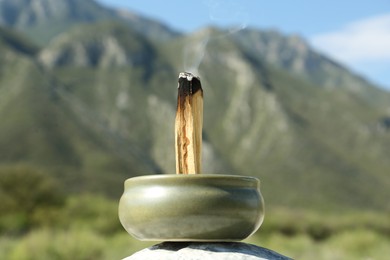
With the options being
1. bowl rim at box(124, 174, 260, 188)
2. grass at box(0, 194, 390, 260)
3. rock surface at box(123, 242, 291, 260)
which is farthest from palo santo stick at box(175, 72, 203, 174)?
grass at box(0, 194, 390, 260)

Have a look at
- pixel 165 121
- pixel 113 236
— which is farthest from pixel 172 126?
pixel 113 236

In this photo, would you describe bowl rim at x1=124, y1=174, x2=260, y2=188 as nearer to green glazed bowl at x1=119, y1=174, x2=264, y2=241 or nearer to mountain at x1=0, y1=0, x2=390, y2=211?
green glazed bowl at x1=119, y1=174, x2=264, y2=241

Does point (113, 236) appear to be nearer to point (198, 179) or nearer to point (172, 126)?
point (198, 179)

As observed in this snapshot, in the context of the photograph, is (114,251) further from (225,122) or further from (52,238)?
(225,122)

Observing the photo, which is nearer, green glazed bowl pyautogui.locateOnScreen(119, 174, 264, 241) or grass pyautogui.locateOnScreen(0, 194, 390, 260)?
green glazed bowl pyautogui.locateOnScreen(119, 174, 264, 241)

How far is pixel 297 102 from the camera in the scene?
123312 millimetres

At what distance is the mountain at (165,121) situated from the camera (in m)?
85.0

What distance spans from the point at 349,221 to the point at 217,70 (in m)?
74.4

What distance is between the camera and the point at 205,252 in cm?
333

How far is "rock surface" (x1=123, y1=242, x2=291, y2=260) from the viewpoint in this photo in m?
3.29

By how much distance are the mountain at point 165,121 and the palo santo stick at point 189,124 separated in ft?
247

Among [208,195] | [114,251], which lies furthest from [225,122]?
[208,195]

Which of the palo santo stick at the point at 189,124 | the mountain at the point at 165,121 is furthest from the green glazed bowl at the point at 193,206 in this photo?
the mountain at the point at 165,121

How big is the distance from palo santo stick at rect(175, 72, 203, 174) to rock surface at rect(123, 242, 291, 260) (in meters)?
0.36
